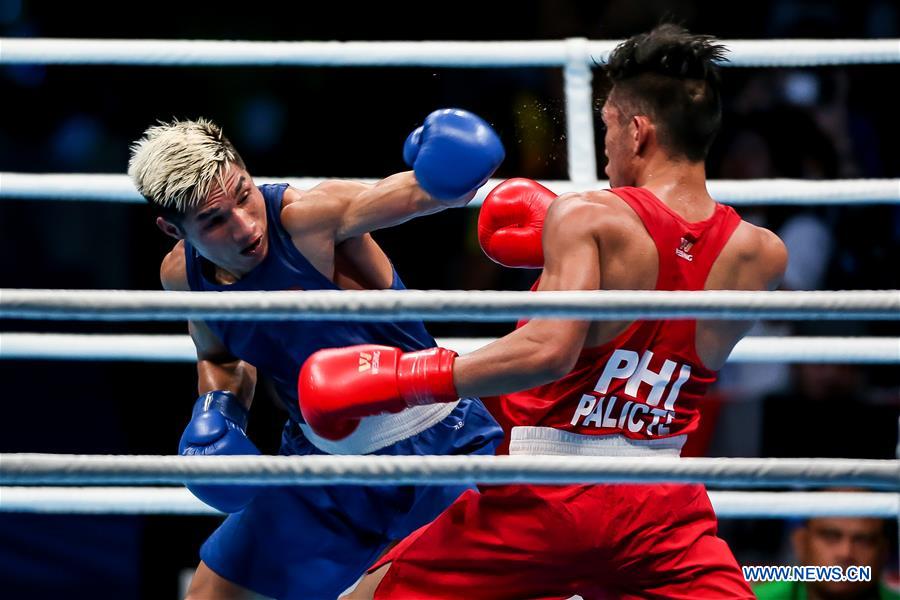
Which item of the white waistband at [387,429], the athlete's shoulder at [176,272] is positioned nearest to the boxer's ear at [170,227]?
the athlete's shoulder at [176,272]

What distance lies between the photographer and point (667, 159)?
190cm

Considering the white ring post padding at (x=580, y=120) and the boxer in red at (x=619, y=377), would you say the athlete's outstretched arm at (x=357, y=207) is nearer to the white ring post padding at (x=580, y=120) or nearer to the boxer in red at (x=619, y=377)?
the boxer in red at (x=619, y=377)

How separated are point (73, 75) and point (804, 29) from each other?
252cm

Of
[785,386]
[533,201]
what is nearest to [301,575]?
[533,201]

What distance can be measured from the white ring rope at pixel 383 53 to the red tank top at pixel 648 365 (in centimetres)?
78

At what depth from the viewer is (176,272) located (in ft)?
7.24

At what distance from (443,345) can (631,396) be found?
2.48 feet

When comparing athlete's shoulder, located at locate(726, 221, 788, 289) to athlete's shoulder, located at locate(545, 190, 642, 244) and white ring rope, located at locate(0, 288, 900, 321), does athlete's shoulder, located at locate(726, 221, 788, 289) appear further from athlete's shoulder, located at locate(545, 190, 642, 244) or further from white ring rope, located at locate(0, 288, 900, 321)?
white ring rope, located at locate(0, 288, 900, 321)

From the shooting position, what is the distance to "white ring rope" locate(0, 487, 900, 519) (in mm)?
2391

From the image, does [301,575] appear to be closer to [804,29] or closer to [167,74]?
[167,74]

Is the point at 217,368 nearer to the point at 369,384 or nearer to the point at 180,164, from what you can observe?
the point at 180,164

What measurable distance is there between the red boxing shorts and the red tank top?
10cm

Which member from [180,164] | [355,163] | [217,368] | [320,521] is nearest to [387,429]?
[320,521]

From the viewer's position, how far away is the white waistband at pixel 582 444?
1.84 metres
